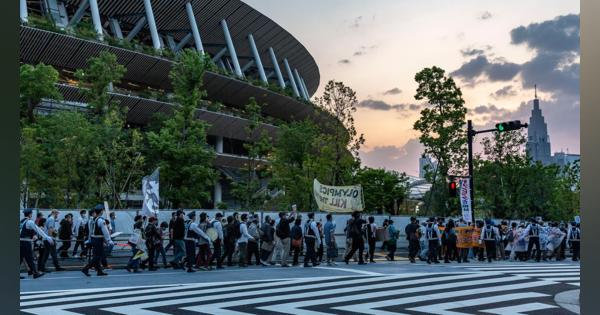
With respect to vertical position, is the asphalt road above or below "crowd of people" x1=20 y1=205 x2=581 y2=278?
below

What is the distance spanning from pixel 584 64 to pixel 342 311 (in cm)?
763

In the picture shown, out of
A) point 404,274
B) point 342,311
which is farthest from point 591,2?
point 404,274

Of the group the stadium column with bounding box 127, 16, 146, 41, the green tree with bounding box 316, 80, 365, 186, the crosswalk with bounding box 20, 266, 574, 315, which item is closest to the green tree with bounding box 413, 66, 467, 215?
the green tree with bounding box 316, 80, 365, 186

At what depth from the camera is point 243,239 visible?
1938cm

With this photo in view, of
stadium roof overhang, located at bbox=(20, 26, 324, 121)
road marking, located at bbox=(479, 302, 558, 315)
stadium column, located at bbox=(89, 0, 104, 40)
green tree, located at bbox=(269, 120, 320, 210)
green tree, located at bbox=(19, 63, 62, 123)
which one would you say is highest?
stadium column, located at bbox=(89, 0, 104, 40)

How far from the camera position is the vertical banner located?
21.0 metres

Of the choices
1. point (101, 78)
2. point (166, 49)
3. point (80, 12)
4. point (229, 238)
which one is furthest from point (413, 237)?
point (80, 12)

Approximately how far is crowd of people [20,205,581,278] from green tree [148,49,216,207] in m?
10.5

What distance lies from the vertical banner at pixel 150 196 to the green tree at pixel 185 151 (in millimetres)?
10659

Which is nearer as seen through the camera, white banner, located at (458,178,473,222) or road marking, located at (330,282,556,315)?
road marking, located at (330,282,556,315)

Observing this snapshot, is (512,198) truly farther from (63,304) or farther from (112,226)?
(63,304)

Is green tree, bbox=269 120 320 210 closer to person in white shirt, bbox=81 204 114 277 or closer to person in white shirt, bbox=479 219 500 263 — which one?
person in white shirt, bbox=479 219 500 263

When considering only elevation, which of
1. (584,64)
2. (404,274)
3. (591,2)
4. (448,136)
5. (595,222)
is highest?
(448,136)

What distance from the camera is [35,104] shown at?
3353cm
